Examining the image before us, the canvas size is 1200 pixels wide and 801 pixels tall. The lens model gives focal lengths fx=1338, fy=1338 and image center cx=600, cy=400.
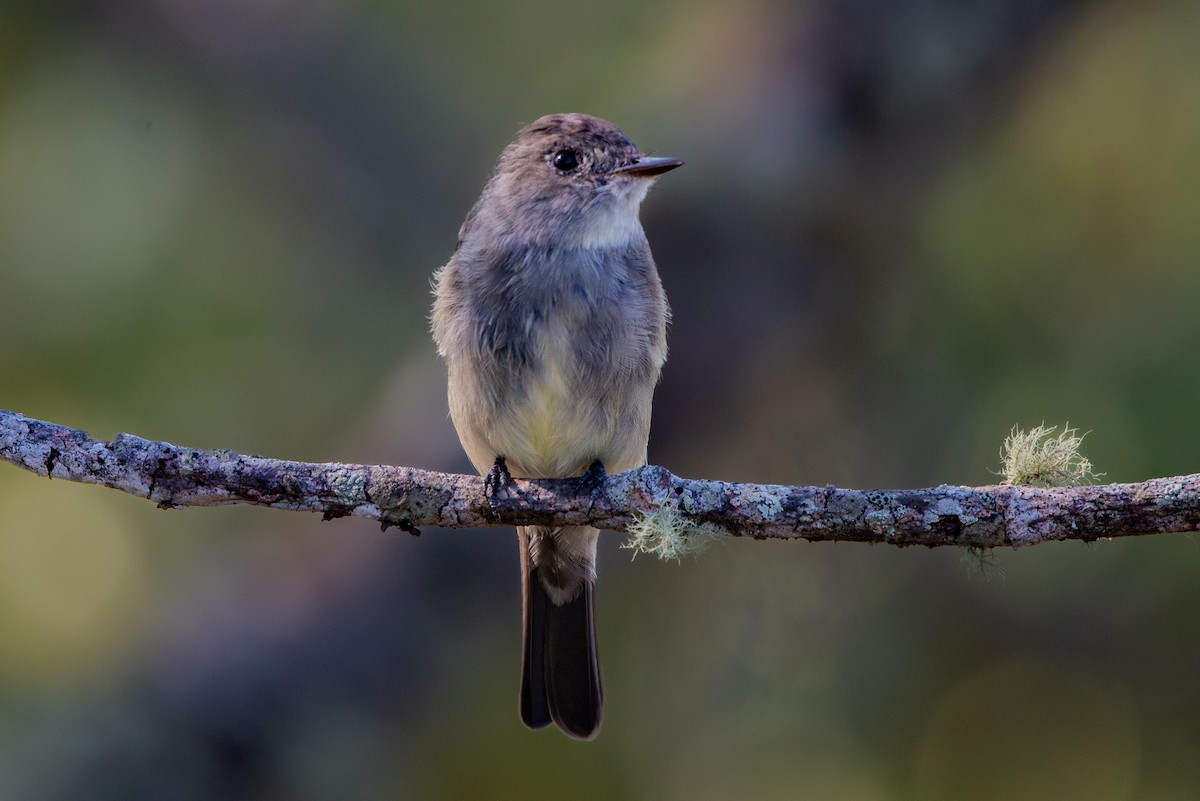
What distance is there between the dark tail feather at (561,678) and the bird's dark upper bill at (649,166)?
1.45 metres

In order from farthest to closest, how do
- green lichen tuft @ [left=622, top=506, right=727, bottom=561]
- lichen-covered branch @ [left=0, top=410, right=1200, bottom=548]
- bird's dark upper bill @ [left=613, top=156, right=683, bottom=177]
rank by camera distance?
bird's dark upper bill @ [left=613, top=156, right=683, bottom=177]
green lichen tuft @ [left=622, top=506, right=727, bottom=561]
lichen-covered branch @ [left=0, top=410, right=1200, bottom=548]

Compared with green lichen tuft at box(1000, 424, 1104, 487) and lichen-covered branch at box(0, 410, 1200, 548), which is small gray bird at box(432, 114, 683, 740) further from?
green lichen tuft at box(1000, 424, 1104, 487)

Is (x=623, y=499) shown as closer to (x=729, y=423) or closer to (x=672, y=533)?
(x=672, y=533)

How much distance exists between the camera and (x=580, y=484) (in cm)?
365

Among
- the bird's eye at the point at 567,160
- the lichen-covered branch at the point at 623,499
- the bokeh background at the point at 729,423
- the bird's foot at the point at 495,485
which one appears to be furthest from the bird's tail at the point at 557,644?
the bird's eye at the point at 567,160

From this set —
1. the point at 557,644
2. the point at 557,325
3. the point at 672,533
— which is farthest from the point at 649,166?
the point at 557,644

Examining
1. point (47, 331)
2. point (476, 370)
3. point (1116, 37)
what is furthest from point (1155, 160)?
point (47, 331)

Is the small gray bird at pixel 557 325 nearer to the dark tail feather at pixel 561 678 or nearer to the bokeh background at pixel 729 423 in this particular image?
the dark tail feather at pixel 561 678

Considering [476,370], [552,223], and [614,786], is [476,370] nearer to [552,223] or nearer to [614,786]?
[552,223]

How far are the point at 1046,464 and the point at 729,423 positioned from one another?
2456 millimetres

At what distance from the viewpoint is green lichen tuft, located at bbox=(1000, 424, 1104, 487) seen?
3117mm

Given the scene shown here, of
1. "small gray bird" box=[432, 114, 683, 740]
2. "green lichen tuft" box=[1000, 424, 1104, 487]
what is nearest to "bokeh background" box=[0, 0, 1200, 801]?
"small gray bird" box=[432, 114, 683, 740]

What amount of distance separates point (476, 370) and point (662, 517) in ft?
3.50

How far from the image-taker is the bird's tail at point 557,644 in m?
4.52
